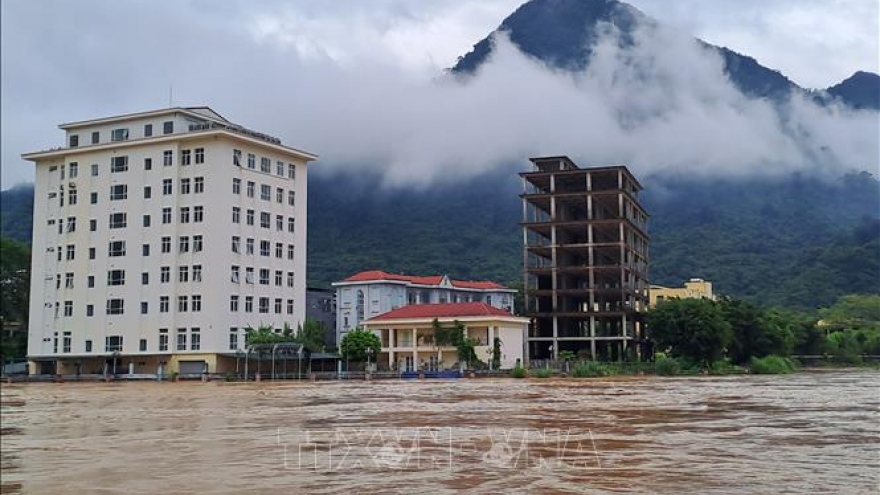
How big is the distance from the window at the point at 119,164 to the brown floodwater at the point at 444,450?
40.2m

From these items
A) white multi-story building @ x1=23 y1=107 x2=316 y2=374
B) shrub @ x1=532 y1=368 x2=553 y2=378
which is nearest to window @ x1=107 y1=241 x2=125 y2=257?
white multi-story building @ x1=23 y1=107 x2=316 y2=374

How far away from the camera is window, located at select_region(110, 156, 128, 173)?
5831 centimetres

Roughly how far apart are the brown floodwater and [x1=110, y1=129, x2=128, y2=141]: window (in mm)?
41626

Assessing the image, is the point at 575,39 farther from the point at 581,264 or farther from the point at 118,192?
the point at 118,192

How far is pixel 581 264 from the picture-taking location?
72.9m

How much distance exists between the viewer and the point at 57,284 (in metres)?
59.0

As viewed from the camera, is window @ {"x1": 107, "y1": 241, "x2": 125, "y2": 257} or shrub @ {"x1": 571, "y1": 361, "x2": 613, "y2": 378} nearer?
shrub @ {"x1": 571, "y1": 361, "x2": 613, "y2": 378}

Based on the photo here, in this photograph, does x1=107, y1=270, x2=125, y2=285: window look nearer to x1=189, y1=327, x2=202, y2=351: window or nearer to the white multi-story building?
the white multi-story building

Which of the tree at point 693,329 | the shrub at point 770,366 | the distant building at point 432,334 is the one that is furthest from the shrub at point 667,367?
the distant building at point 432,334

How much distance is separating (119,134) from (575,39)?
129108 mm

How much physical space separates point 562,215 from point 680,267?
3656 centimetres

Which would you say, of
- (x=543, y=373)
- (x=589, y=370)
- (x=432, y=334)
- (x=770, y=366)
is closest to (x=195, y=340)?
(x=432, y=334)

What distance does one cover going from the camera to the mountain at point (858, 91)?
158 metres

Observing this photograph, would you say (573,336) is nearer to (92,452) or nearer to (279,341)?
(279,341)
